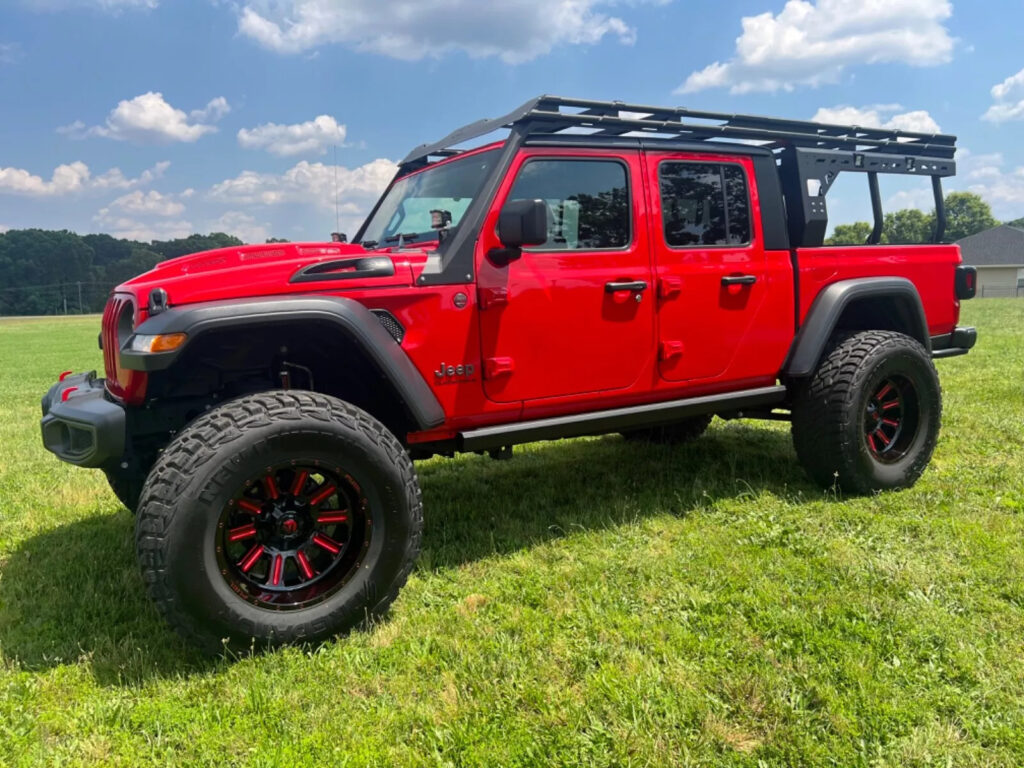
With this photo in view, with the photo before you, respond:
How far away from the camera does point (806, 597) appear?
120 inches

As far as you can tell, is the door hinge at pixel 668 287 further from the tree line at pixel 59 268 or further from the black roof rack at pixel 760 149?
the tree line at pixel 59 268

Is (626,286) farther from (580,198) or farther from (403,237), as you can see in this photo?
(403,237)

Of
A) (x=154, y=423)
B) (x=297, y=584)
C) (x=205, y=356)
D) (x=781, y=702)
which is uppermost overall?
(x=205, y=356)

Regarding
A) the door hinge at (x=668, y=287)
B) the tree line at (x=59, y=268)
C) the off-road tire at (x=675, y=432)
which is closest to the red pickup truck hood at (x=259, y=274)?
the door hinge at (x=668, y=287)

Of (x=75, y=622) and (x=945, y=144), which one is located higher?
(x=945, y=144)

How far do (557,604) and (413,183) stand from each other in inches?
104

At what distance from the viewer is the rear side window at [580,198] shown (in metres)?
3.58

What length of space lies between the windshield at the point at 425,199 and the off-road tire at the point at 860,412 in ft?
8.08

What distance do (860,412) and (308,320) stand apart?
3345 mm

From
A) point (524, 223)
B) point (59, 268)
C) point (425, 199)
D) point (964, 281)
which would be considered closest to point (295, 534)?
point (524, 223)

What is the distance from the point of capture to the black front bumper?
283 cm

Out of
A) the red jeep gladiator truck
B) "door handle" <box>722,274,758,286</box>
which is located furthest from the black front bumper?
"door handle" <box>722,274,758,286</box>

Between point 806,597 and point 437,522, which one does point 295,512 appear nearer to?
point 437,522

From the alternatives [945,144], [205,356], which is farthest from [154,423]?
[945,144]
